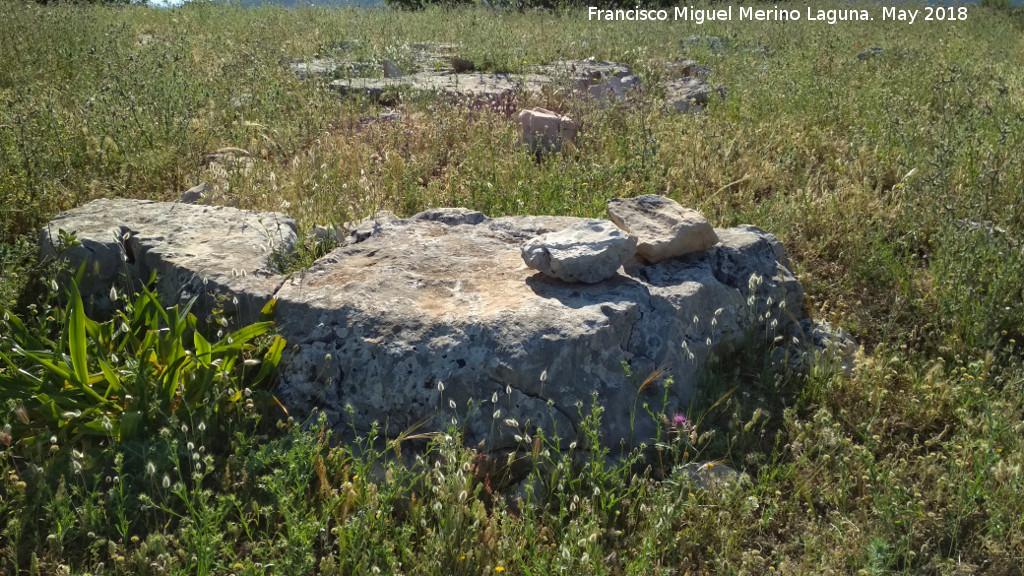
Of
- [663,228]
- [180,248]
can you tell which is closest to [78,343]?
[180,248]

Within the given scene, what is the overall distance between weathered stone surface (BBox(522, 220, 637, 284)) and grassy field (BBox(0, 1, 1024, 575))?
848 mm

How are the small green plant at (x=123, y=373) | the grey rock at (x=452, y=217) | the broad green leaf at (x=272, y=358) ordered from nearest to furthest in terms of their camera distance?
the small green plant at (x=123, y=373), the broad green leaf at (x=272, y=358), the grey rock at (x=452, y=217)

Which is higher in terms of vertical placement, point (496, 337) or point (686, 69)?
point (686, 69)

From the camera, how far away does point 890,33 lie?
12.2m

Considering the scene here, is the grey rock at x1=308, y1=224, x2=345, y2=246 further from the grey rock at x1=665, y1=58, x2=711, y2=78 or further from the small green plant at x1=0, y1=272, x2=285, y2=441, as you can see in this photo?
the grey rock at x1=665, y1=58, x2=711, y2=78

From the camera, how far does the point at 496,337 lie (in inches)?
132

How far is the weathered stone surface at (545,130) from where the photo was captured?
6.82 m

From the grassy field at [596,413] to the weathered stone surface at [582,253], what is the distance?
0.85 metres

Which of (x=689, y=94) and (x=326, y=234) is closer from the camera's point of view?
(x=326, y=234)

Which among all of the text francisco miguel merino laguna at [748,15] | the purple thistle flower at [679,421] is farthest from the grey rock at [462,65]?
the purple thistle flower at [679,421]

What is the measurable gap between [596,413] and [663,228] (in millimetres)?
1451

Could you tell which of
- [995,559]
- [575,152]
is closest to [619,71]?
[575,152]

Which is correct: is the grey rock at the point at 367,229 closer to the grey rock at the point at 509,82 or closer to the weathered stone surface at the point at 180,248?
the weathered stone surface at the point at 180,248

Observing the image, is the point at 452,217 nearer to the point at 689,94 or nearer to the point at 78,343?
the point at 78,343
